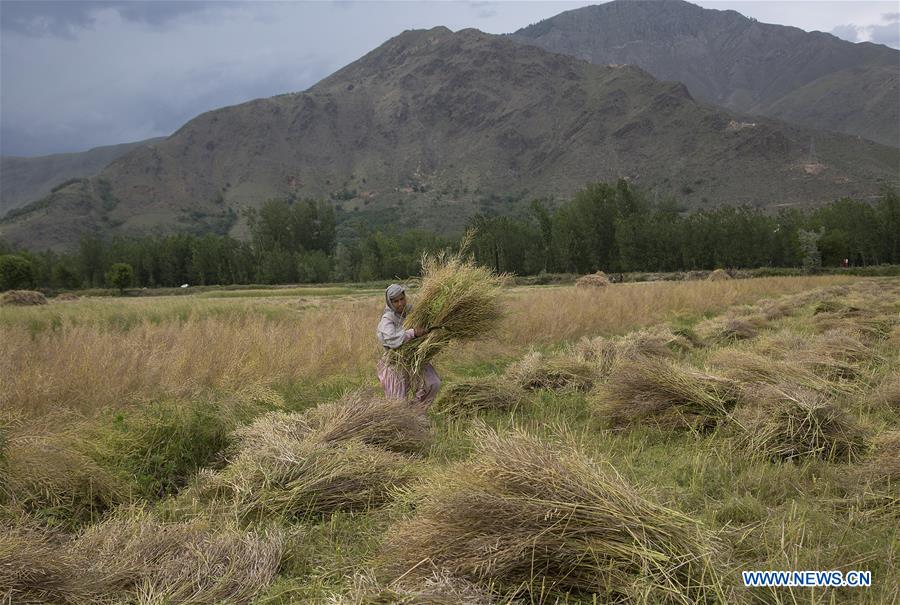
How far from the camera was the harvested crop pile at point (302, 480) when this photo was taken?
3.58 m

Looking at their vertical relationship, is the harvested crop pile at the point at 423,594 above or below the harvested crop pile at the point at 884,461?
above

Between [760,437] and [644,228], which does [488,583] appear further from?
[644,228]

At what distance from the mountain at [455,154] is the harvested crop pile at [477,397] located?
85108 millimetres

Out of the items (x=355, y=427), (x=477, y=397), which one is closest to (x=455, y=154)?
(x=477, y=397)

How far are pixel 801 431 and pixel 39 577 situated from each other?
15.5 feet

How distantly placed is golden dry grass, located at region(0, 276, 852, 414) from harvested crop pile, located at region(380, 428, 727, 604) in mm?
→ 3528

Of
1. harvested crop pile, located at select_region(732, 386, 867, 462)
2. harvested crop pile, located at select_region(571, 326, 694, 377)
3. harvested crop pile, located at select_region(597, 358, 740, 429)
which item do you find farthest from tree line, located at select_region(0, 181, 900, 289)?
harvested crop pile, located at select_region(732, 386, 867, 462)

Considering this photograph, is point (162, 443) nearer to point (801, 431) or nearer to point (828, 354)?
point (801, 431)

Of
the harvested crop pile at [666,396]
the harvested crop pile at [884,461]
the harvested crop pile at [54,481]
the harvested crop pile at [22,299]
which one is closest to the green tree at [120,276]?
the harvested crop pile at [22,299]

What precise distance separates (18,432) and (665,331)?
8760mm

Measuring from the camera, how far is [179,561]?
2723 mm

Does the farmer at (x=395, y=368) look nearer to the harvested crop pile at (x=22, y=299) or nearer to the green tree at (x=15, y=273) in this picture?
the harvested crop pile at (x=22, y=299)

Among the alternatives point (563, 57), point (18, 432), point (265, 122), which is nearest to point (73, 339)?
point (18, 432)

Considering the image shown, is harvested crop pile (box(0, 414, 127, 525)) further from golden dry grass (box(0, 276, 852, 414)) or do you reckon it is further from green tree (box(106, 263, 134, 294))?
green tree (box(106, 263, 134, 294))
